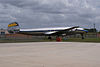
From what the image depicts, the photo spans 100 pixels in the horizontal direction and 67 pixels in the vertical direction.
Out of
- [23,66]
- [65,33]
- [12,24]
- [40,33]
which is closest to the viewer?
[23,66]

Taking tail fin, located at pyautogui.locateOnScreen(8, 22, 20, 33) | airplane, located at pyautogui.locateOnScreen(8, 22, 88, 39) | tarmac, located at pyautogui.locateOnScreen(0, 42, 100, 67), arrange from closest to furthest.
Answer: tarmac, located at pyautogui.locateOnScreen(0, 42, 100, 67) < airplane, located at pyautogui.locateOnScreen(8, 22, 88, 39) < tail fin, located at pyautogui.locateOnScreen(8, 22, 20, 33)

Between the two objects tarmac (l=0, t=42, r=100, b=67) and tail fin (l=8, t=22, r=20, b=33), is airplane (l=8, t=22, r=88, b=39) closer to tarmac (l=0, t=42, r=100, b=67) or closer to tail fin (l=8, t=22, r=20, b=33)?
tail fin (l=8, t=22, r=20, b=33)

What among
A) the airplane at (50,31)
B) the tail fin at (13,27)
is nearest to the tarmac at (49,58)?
the airplane at (50,31)

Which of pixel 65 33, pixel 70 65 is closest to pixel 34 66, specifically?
pixel 70 65

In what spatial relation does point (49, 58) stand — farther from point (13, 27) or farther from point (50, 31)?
point (13, 27)

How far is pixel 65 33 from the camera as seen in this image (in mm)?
51094

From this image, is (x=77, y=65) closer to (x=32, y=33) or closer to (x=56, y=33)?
(x=56, y=33)

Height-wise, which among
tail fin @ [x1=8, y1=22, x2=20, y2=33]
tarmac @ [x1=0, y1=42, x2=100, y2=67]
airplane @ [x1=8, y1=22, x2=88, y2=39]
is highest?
tail fin @ [x1=8, y1=22, x2=20, y2=33]

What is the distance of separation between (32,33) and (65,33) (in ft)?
34.9

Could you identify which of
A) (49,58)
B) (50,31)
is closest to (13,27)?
(50,31)

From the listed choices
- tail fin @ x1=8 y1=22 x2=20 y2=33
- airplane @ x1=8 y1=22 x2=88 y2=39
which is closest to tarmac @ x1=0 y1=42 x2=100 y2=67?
airplane @ x1=8 y1=22 x2=88 y2=39

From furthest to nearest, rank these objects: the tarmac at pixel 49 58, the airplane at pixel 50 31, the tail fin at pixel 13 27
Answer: the tail fin at pixel 13 27 < the airplane at pixel 50 31 < the tarmac at pixel 49 58

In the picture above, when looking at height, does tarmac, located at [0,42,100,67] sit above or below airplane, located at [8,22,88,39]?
below

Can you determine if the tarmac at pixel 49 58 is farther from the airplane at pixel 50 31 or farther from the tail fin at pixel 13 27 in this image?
the tail fin at pixel 13 27
